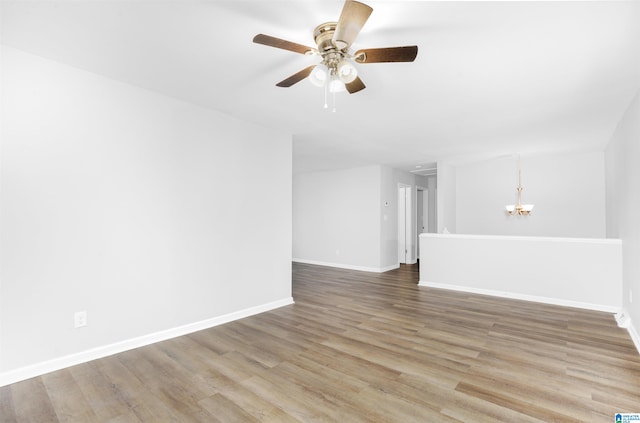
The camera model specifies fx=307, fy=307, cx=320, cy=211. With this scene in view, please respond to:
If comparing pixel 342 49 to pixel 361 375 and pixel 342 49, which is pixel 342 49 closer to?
pixel 342 49

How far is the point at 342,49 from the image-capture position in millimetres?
1932

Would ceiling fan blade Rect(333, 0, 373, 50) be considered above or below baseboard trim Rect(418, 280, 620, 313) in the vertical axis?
above

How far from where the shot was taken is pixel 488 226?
671 centimetres

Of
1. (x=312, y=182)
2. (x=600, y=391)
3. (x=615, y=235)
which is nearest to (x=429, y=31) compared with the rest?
(x=600, y=391)

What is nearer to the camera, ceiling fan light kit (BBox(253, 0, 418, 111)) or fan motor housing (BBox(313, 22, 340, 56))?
ceiling fan light kit (BBox(253, 0, 418, 111))

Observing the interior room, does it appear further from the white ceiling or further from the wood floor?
the wood floor

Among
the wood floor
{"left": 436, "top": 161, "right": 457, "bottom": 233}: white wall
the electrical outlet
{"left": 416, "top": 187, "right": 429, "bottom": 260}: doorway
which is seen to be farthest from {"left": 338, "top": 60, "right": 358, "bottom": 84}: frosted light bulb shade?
{"left": 416, "top": 187, "right": 429, "bottom": 260}: doorway

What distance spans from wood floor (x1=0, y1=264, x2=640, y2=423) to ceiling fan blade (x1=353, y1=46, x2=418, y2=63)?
2.22 metres

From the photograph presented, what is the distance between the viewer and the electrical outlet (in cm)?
260

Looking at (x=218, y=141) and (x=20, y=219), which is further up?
(x=218, y=141)

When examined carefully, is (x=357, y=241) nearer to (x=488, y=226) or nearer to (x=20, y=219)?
(x=488, y=226)

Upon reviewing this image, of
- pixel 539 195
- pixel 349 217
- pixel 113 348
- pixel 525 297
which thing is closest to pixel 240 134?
pixel 113 348

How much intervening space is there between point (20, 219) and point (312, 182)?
20.5ft

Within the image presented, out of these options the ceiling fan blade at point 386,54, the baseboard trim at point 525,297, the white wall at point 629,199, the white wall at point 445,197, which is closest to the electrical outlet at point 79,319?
the ceiling fan blade at point 386,54
